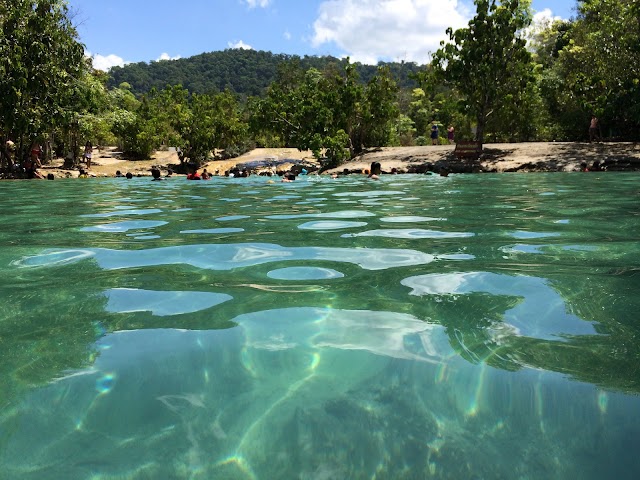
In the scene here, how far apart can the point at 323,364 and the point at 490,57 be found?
21.6 metres

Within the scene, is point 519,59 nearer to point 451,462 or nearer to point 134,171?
point 134,171

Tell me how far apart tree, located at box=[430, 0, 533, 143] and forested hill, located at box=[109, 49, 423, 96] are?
114998mm

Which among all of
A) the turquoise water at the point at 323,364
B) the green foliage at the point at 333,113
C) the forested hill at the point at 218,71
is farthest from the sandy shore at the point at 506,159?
the forested hill at the point at 218,71

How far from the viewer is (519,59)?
66.8 ft

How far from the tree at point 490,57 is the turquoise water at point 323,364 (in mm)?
18733

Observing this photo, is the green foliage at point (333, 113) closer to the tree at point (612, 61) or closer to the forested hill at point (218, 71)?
the tree at point (612, 61)

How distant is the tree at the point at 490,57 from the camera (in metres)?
19.8

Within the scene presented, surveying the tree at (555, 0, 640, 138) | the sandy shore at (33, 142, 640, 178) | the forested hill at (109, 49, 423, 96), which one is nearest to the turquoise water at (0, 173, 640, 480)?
the sandy shore at (33, 142, 640, 178)

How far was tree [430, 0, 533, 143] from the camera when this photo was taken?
19.8 meters

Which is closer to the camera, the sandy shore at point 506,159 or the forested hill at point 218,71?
the sandy shore at point 506,159

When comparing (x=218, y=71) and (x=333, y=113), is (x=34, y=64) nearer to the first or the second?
(x=333, y=113)

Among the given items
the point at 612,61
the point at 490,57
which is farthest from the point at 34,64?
the point at 612,61

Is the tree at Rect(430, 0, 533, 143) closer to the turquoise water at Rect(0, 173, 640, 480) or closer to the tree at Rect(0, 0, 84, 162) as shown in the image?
the tree at Rect(0, 0, 84, 162)

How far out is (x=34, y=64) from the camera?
17750 millimetres
